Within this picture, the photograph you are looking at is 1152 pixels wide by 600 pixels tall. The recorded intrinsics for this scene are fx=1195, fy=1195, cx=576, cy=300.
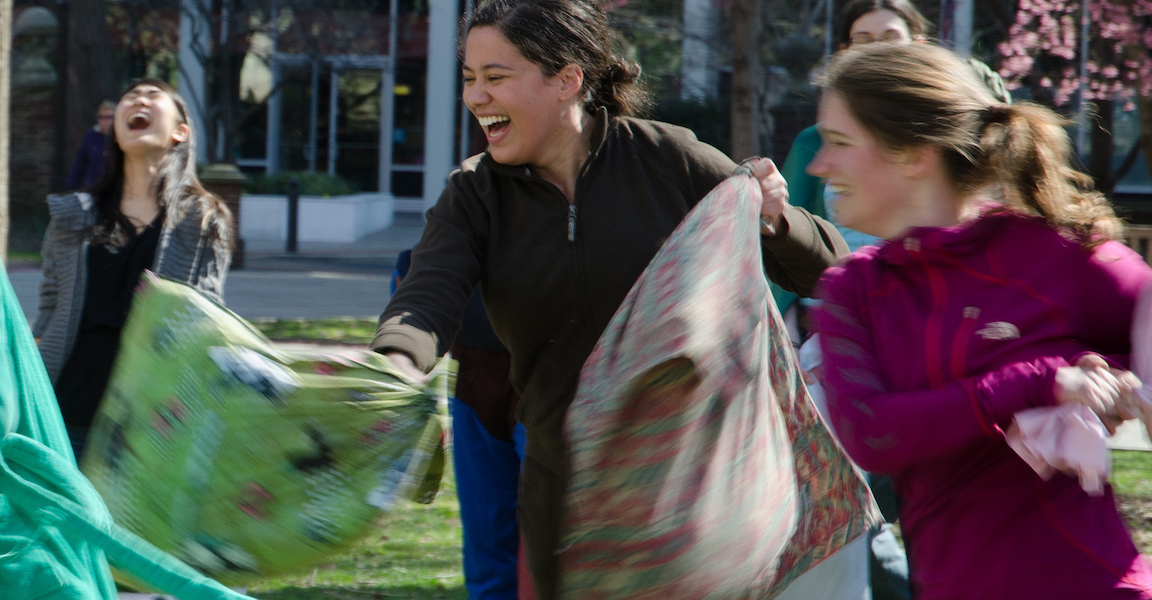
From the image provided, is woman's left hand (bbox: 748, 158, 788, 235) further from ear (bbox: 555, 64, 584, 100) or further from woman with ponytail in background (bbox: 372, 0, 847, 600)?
ear (bbox: 555, 64, 584, 100)

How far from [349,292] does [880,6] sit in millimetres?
10752

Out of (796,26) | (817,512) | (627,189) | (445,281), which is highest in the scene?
(796,26)

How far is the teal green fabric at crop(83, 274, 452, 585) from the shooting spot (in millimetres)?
1843

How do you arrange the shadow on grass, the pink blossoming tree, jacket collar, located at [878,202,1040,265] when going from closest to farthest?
jacket collar, located at [878,202,1040,265] < the shadow on grass < the pink blossoming tree

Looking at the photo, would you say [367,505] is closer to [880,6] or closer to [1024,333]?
[1024,333]

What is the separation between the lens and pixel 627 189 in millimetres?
2629

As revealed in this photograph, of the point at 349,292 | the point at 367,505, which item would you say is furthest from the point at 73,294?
the point at 349,292

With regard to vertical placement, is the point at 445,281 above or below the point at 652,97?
below

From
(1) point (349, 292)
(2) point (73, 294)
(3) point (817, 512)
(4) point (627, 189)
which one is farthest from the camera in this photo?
(1) point (349, 292)

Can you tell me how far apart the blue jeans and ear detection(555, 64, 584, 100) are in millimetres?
1653

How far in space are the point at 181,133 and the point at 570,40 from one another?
195cm

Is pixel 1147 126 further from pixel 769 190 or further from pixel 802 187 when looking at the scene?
pixel 769 190

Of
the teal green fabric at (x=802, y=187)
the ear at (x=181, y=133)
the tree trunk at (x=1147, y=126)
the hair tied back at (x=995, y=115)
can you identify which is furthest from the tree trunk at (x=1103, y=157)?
the hair tied back at (x=995, y=115)

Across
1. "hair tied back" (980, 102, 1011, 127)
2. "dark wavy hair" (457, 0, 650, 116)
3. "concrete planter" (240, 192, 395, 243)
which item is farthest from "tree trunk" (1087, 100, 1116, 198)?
"hair tied back" (980, 102, 1011, 127)
